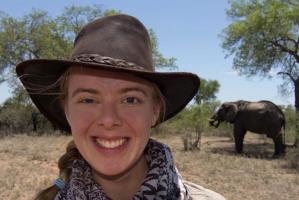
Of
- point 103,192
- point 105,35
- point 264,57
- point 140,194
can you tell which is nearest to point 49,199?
point 103,192

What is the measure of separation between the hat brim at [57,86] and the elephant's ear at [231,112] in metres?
16.8

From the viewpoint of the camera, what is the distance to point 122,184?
195 cm

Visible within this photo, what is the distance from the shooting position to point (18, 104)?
27875 mm

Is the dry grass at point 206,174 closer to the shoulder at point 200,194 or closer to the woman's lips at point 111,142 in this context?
the shoulder at point 200,194

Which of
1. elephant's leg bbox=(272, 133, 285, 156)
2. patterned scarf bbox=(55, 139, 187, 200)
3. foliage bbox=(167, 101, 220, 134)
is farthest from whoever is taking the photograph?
foliage bbox=(167, 101, 220, 134)

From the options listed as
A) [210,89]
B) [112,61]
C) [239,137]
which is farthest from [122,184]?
[210,89]

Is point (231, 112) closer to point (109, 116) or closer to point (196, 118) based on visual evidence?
point (196, 118)

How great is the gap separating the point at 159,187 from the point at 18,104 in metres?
27.1

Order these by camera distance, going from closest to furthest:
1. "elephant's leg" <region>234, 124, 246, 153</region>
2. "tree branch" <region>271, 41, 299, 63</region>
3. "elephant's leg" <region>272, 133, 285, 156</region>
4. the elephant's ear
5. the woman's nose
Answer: the woman's nose, "elephant's leg" <region>272, 133, 285, 156</region>, "elephant's leg" <region>234, 124, 246, 153</region>, the elephant's ear, "tree branch" <region>271, 41, 299, 63</region>

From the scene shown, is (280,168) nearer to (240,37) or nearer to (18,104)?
(240,37)

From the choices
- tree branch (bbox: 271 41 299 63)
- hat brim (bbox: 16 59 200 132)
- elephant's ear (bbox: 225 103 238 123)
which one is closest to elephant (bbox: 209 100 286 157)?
elephant's ear (bbox: 225 103 238 123)

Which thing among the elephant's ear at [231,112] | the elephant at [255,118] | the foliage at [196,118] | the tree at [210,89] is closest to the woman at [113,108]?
the elephant at [255,118]

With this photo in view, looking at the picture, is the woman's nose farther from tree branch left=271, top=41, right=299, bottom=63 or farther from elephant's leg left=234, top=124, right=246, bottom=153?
tree branch left=271, top=41, right=299, bottom=63

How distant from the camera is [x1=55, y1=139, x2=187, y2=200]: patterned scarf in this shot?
183 cm
